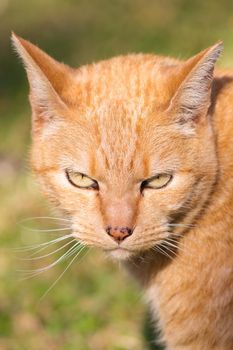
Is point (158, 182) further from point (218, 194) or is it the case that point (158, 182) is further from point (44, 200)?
point (44, 200)

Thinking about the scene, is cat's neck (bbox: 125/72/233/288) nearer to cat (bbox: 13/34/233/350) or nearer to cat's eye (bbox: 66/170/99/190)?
cat (bbox: 13/34/233/350)

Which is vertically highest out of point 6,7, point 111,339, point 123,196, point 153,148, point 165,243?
point 6,7

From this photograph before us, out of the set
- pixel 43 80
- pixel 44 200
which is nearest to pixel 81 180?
pixel 43 80

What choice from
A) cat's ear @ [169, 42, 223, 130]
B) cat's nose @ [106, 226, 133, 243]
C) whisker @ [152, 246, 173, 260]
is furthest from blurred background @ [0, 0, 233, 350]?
cat's ear @ [169, 42, 223, 130]

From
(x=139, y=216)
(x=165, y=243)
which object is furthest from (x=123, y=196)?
(x=165, y=243)

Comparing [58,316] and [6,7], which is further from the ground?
[6,7]

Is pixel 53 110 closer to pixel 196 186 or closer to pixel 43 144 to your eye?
pixel 43 144
